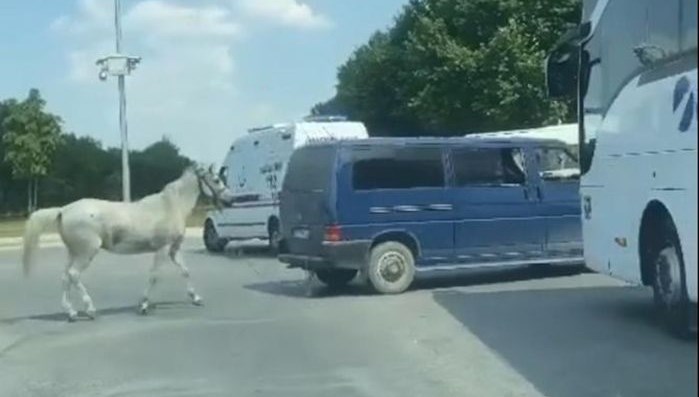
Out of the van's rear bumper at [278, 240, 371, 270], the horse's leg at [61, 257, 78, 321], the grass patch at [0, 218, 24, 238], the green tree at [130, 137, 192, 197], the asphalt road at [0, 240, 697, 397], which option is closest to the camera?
the asphalt road at [0, 240, 697, 397]

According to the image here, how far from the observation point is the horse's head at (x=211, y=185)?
17859 millimetres

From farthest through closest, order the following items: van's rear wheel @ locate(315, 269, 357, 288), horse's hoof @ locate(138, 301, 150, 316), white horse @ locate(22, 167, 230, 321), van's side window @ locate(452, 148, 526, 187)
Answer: van's rear wheel @ locate(315, 269, 357, 288)
van's side window @ locate(452, 148, 526, 187)
horse's hoof @ locate(138, 301, 150, 316)
white horse @ locate(22, 167, 230, 321)

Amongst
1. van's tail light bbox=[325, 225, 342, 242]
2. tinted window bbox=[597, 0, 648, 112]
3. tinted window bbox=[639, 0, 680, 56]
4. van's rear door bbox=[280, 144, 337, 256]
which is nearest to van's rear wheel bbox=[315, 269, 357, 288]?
van's rear door bbox=[280, 144, 337, 256]

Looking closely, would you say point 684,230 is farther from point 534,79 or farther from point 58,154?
point 58,154

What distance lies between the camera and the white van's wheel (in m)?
18.0

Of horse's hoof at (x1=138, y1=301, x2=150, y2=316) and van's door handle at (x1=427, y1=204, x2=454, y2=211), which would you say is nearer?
horse's hoof at (x1=138, y1=301, x2=150, y2=316)

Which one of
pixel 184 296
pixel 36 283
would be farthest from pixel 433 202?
pixel 36 283

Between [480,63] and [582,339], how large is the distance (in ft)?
105

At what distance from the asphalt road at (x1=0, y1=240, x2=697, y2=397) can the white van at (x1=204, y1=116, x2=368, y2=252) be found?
5885mm

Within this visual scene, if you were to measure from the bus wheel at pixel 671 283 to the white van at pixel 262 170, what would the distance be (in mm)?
13602

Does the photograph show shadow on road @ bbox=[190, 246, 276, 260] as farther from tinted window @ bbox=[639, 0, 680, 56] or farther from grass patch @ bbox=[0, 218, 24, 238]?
tinted window @ bbox=[639, 0, 680, 56]

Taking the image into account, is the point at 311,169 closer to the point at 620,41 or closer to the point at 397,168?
the point at 397,168

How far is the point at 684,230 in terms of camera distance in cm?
1018

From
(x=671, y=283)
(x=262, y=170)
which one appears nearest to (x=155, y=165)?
(x=262, y=170)
